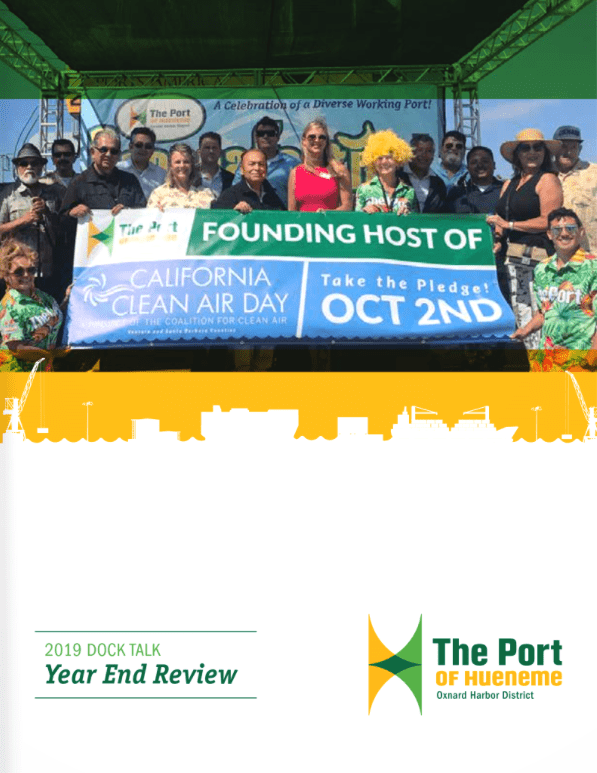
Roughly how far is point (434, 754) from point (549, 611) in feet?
1.59

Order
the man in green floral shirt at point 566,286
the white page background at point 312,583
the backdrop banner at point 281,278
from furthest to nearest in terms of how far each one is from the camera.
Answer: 1. the man in green floral shirt at point 566,286
2. the backdrop banner at point 281,278
3. the white page background at point 312,583

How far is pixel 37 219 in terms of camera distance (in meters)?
2.56

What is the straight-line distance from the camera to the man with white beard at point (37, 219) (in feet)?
8.31

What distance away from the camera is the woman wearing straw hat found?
8.36 ft

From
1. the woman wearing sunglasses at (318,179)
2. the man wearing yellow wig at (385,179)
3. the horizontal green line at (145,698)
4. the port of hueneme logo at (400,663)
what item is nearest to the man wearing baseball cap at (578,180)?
the man wearing yellow wig at (385,179)

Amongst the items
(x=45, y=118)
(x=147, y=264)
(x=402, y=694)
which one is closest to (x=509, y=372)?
(x=402, y=694)

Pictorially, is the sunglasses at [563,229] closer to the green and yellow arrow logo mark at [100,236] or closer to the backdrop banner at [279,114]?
the backdrop banner at [279,114]

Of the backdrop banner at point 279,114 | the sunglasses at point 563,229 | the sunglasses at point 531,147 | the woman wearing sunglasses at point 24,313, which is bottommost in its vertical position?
the woman wearing sunglasses at point 24,313

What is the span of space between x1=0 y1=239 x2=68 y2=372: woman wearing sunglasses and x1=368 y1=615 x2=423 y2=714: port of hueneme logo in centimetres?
123

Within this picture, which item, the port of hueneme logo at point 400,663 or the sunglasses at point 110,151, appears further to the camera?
the sunglasses at point 110,151

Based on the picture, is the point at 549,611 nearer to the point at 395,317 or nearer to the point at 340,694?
the point at 340,694

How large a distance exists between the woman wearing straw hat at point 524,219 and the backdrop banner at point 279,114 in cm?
28

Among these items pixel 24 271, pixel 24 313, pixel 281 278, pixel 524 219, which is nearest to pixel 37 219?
pixel 24 271

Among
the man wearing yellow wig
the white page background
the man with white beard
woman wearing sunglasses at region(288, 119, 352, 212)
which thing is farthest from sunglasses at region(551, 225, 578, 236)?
the man with white beard
